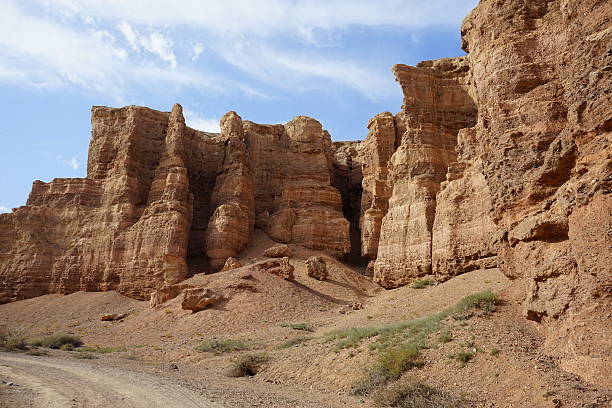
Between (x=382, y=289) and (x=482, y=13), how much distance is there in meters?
26.0

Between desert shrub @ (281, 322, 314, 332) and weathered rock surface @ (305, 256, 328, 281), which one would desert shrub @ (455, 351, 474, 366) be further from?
weathered rock surface @ (305, 256, 328, 281)

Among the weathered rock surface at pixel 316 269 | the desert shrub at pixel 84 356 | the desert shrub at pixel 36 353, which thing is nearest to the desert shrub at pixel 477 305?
the desert shrub at pixel 84 356

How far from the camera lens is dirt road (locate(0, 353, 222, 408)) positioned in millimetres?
12430

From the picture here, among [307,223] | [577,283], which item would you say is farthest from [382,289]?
[577,283]

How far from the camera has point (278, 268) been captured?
39.8 m

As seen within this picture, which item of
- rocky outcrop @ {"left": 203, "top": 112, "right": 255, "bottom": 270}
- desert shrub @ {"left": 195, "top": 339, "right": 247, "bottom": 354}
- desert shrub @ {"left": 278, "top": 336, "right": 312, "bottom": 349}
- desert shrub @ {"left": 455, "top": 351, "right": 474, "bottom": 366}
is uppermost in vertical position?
rocky outcrop @ {"left": 203, "top": 112, "right": 255, "bottom": 270}

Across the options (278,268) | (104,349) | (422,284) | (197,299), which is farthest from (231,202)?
(422,284)

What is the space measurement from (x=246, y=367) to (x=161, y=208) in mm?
29535

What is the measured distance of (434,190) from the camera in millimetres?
37719

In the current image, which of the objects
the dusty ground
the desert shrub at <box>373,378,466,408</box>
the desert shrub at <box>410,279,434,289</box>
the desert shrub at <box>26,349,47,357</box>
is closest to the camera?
the desert shrub at <box>373,378,466,408</box>

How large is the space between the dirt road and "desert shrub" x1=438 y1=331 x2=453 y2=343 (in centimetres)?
616

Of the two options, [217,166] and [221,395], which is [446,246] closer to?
[221,395]

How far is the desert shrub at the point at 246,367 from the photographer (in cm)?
1898

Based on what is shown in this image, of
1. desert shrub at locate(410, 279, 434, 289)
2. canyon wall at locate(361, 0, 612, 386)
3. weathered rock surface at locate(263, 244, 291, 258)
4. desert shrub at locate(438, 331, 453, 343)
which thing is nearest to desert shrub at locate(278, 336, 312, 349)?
desert shrub at locate(438, 331, 453, 343)
